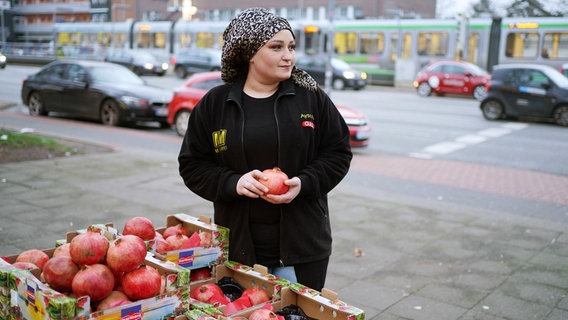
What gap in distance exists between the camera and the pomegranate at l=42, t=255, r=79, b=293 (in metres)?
2.37

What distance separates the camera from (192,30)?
4491cm

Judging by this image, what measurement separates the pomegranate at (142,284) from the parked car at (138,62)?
37472mm

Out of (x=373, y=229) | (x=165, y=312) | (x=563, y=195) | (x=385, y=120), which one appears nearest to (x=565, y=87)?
(x=385, y=120)

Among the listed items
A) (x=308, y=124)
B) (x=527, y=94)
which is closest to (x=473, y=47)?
(x=527, y=94)

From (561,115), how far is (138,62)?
89.2 feet

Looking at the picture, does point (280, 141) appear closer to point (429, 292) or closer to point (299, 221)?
point (299, 221)

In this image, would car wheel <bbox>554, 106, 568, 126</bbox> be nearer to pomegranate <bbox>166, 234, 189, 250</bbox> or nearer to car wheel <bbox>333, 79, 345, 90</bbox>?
car wheel <bbox>333, 79, 345, 90</bbox>

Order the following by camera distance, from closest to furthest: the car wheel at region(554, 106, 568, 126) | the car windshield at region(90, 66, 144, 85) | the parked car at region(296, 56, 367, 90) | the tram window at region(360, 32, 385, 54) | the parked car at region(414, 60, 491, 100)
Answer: the car windshield at region(90, 66, 144, 85) → the car wheel at region(554, 106, 568, 126) → the parked car at region(414, 60, 491, 100) → the parked car at region(296, 56, 367, 90) → the tram window at region(360, 32, 385, 54)

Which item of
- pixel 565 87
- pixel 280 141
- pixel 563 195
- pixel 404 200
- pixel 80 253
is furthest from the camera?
pixel 565 87

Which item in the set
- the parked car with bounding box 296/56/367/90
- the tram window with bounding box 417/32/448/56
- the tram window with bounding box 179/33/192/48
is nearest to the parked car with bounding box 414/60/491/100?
the parked car with bounding box 296/56/367/90

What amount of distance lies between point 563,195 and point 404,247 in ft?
14.5

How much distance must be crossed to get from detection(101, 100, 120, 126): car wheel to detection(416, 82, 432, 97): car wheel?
17.3 meters

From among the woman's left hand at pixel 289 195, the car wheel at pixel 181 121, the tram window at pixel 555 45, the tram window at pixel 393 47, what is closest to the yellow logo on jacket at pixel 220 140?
the woman's left hand at pixel 289 195

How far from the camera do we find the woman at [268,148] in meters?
2.96
